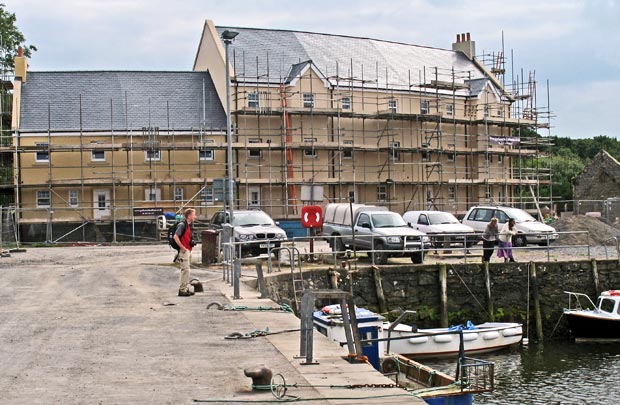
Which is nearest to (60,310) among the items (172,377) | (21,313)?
(21,313)

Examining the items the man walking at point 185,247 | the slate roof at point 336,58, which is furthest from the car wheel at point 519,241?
the slate roof at point 336,58

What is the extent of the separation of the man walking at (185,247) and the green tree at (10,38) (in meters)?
42.5

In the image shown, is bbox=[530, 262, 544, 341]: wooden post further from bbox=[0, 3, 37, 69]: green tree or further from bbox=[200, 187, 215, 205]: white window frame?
bbox=[0, 3, 37, 69]: green tree

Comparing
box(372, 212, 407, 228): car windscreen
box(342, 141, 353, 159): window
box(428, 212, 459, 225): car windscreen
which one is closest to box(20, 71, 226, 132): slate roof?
box(342, 141, 353, 159): window

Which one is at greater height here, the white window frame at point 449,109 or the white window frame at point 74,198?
the white window frame at point 449,109

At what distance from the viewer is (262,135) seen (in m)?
→ 50.3

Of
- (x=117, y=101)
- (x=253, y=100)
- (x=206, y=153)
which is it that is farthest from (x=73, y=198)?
(x=253, y=100)

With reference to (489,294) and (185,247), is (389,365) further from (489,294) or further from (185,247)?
(489,294)

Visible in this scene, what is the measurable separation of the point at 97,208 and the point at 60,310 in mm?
28471

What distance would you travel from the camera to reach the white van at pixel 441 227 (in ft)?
102

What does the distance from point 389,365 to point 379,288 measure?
9.33 metres

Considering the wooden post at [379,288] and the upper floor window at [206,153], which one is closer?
the wooden post at [379,288]

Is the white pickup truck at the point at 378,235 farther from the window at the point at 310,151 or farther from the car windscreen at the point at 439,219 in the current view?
the window at the point at 310,151

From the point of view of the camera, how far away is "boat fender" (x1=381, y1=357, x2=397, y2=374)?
16.0 m
